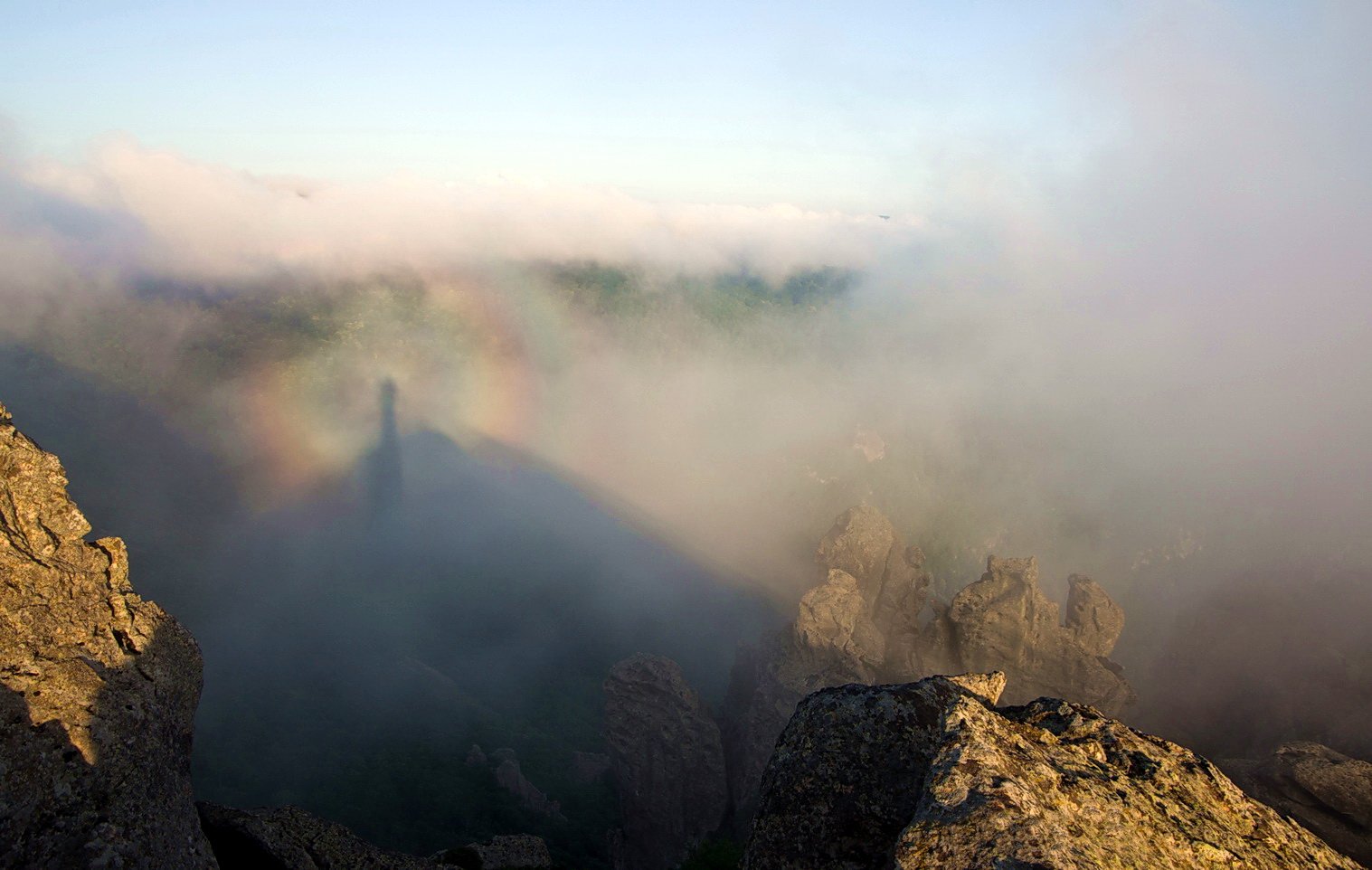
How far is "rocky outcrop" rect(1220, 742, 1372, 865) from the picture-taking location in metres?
37.0

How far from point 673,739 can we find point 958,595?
95.6 ft

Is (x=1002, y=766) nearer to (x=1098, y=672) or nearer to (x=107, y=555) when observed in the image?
(x=107, y=555)

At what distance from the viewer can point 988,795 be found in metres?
12.5

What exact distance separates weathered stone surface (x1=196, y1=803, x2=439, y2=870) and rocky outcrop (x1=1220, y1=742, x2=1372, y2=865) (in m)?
41.2

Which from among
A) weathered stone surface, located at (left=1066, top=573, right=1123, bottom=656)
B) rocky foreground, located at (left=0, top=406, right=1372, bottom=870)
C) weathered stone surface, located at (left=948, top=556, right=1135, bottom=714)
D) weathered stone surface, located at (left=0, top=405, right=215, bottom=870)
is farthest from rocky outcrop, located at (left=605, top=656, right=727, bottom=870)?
weathered stone surface, located at (left=0, top=405, right=215, bottom=870)

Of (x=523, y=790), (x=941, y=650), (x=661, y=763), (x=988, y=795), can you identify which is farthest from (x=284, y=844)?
(x=523, y=790)

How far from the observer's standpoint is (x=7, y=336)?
178 metres

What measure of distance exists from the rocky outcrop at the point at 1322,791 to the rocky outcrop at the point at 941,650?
25.2 m

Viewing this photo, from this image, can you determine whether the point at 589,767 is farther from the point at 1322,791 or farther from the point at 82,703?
the point at 82,703

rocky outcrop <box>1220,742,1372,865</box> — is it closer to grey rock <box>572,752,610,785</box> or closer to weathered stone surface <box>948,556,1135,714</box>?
weathered stone surface <box>948,556,1135,714</box>

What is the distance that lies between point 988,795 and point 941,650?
6414cm

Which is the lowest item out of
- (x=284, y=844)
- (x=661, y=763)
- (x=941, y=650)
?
(x=661, y=763)

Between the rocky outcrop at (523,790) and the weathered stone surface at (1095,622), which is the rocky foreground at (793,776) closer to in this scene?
the weathered stone surface at (1095,622)

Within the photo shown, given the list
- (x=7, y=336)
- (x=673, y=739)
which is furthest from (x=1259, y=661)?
(x=7, y=336)
